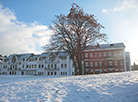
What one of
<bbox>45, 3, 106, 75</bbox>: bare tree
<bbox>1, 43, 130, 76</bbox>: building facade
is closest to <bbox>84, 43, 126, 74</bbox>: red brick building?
<bbox>1, 43, 130, 76</bbox>: building facade

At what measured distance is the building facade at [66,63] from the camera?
4341 centimetres

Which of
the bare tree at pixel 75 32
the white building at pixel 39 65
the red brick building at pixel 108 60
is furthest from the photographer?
the white building at pixel 39 65

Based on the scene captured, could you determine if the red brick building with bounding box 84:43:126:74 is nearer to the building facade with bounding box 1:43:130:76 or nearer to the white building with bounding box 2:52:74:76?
the building facade with bounding box 1:43:130:76

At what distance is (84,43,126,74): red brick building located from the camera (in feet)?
141

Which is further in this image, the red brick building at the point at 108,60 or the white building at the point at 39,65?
the white building at the point at 39,65

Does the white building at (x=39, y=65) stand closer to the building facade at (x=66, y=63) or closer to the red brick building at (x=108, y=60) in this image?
the building facade at (x=66, y=63)

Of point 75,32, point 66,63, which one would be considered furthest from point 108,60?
point 75,32

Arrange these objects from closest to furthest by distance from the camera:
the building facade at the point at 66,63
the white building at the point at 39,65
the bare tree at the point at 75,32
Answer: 1. the bare tree at the point at 75,32
2. the building facade at the point at 66,63
3. the white building at the point at 39,65

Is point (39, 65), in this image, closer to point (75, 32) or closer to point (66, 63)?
point (66, 63)

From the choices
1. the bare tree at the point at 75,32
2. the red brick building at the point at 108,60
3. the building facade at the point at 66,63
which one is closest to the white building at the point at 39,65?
the building facade at the point at 66,63

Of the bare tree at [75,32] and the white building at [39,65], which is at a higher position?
the bare tree at [75,32]

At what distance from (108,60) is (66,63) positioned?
54.2 ft

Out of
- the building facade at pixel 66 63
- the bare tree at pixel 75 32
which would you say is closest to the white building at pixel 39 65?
the building facade at pixel 66 63

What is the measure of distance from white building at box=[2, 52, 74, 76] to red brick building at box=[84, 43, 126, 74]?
27.3ft
